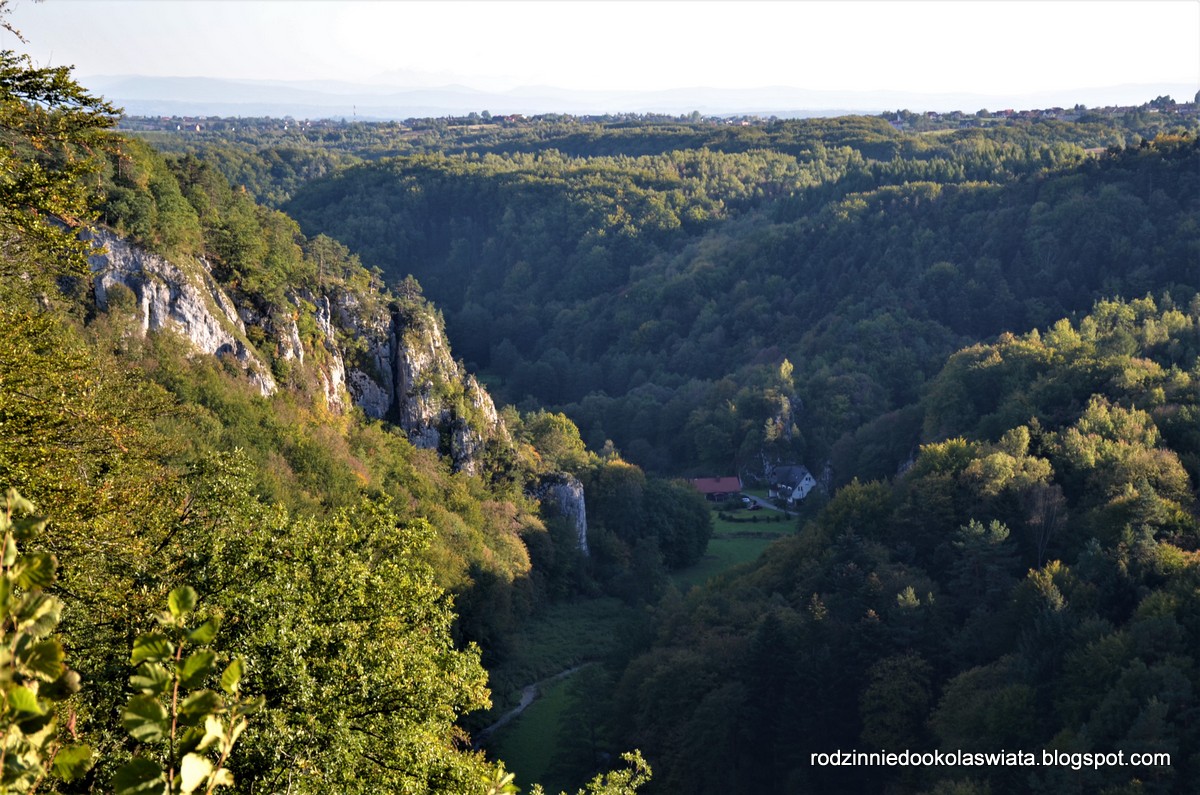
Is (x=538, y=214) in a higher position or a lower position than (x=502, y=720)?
higher

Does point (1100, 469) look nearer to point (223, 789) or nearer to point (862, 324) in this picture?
point (223, 789)

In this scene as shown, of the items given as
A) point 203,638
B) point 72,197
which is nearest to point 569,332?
point 72,197

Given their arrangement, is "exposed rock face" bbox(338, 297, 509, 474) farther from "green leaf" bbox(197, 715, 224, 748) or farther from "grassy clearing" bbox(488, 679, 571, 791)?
"green leaf" bbox(197, 715, 224, 748)

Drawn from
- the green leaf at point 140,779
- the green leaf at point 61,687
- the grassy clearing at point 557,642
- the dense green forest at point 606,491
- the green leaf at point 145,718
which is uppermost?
the green leaf at point 61,687

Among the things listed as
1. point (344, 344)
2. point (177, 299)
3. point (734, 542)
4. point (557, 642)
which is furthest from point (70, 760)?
point (734, 542)

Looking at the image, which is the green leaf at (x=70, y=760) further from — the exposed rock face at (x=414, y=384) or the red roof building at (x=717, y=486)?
the red roof building at (x=717, y=486)

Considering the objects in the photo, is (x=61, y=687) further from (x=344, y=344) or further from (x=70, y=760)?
(x=344, y=344)

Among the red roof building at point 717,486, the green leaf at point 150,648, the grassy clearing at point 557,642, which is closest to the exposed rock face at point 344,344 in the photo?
the grassy clearing at point 557,642
